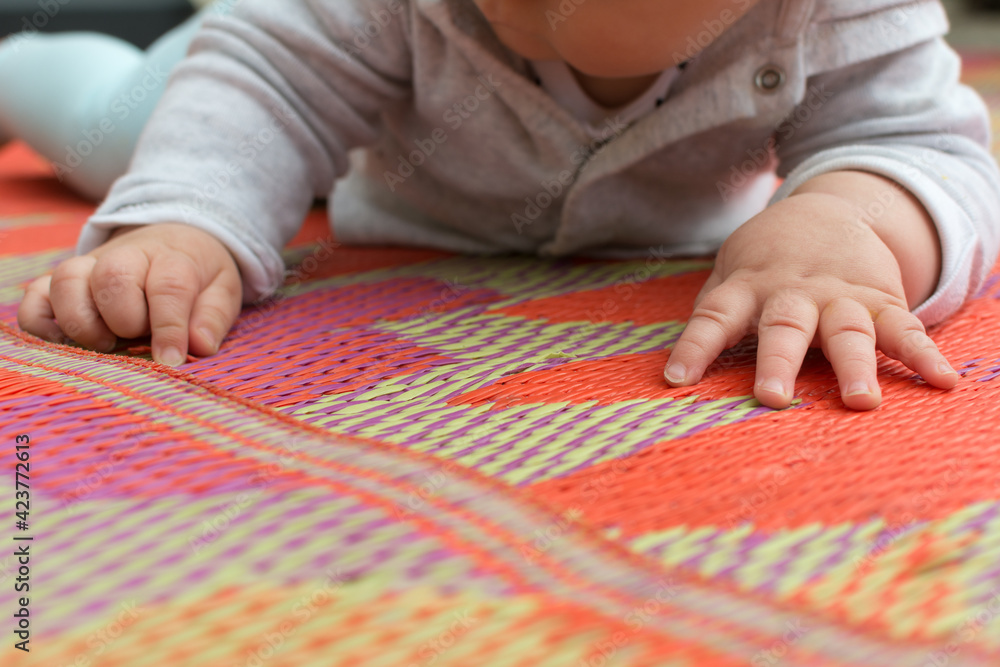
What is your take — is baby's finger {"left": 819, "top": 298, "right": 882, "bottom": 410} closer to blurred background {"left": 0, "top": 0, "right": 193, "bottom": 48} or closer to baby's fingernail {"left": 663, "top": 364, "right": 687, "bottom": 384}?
baby's fingernail {"left": 663, "top": 364, "right": 687, "bottom": 384}

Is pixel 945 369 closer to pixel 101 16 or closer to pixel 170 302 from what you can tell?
pixel 170 302

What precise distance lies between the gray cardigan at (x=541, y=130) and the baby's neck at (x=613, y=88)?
24 millimetres

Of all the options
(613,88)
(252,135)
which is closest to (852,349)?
(613,88)

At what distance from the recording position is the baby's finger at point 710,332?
409 mm

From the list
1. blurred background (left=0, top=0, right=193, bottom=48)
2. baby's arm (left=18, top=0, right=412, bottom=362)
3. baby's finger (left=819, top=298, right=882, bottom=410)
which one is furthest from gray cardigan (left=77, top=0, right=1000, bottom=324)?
blurred background (left=0, top=0, right=193, bottom=48)

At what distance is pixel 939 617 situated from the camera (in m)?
0.24

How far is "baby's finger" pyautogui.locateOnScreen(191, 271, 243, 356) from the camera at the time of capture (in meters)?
0.47

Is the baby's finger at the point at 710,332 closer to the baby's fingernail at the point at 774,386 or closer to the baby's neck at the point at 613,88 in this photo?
the baby's fingernail at the point at 774,386

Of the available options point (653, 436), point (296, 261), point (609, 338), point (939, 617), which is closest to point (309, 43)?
point (296, 261)

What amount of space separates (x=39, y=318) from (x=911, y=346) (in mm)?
463

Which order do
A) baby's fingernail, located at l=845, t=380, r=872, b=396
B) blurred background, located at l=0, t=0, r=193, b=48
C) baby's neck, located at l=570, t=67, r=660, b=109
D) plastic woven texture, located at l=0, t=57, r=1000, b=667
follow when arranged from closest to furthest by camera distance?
plastic woven texture, located at l=0, t=57, r=1000, b=667, baby's fingernail, located at l=845, t=380, r=872, b=396, baby's neck, located at l=570, t=67, r=660, b=109, blurred background, located at l=0, t=0, r=193, b=48

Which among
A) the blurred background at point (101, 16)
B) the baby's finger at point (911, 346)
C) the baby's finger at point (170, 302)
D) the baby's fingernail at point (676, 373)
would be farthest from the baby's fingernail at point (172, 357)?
the blurred background at point (101, 16)

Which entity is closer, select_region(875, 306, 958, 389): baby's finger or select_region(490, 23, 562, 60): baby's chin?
select_region(875, 306, 958, 389): baby's finger

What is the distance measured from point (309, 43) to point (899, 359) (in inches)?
17.6
